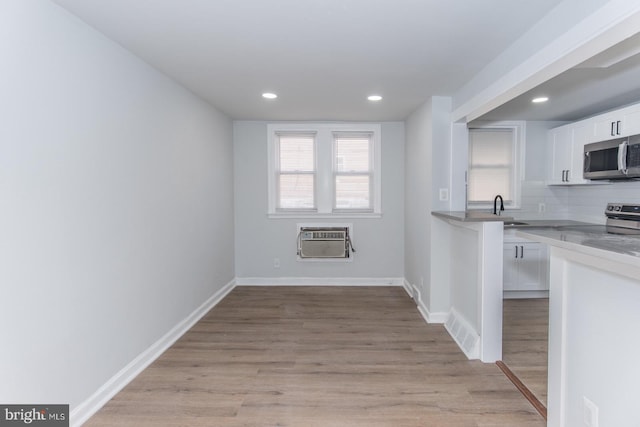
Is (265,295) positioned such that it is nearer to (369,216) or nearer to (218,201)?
(218,201)

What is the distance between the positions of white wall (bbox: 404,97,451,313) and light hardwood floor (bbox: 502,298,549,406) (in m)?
0.68

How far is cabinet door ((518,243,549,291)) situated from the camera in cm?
409

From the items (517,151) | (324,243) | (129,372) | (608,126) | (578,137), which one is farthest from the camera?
(324,243)

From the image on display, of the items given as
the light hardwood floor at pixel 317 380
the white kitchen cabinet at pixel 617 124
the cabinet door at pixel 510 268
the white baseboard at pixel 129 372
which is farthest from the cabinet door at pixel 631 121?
the white baseboard at pixel 129 372

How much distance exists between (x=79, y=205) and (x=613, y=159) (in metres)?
4.43

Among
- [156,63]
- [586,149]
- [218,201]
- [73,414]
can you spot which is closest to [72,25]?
[156,63]

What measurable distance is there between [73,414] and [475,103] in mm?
3511

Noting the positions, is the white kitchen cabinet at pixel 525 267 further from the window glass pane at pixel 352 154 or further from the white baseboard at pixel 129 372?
the white baseboard at pixel 129 372

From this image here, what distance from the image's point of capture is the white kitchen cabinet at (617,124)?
3.10m

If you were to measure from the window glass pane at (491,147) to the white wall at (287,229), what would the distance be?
95cm

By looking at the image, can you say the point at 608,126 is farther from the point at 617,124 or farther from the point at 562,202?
the point at 562,202

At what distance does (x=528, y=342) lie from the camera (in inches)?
119

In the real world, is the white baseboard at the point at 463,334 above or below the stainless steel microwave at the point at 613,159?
below

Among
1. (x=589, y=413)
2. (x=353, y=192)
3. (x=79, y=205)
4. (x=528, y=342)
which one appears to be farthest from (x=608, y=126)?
(x=79, y=205)
